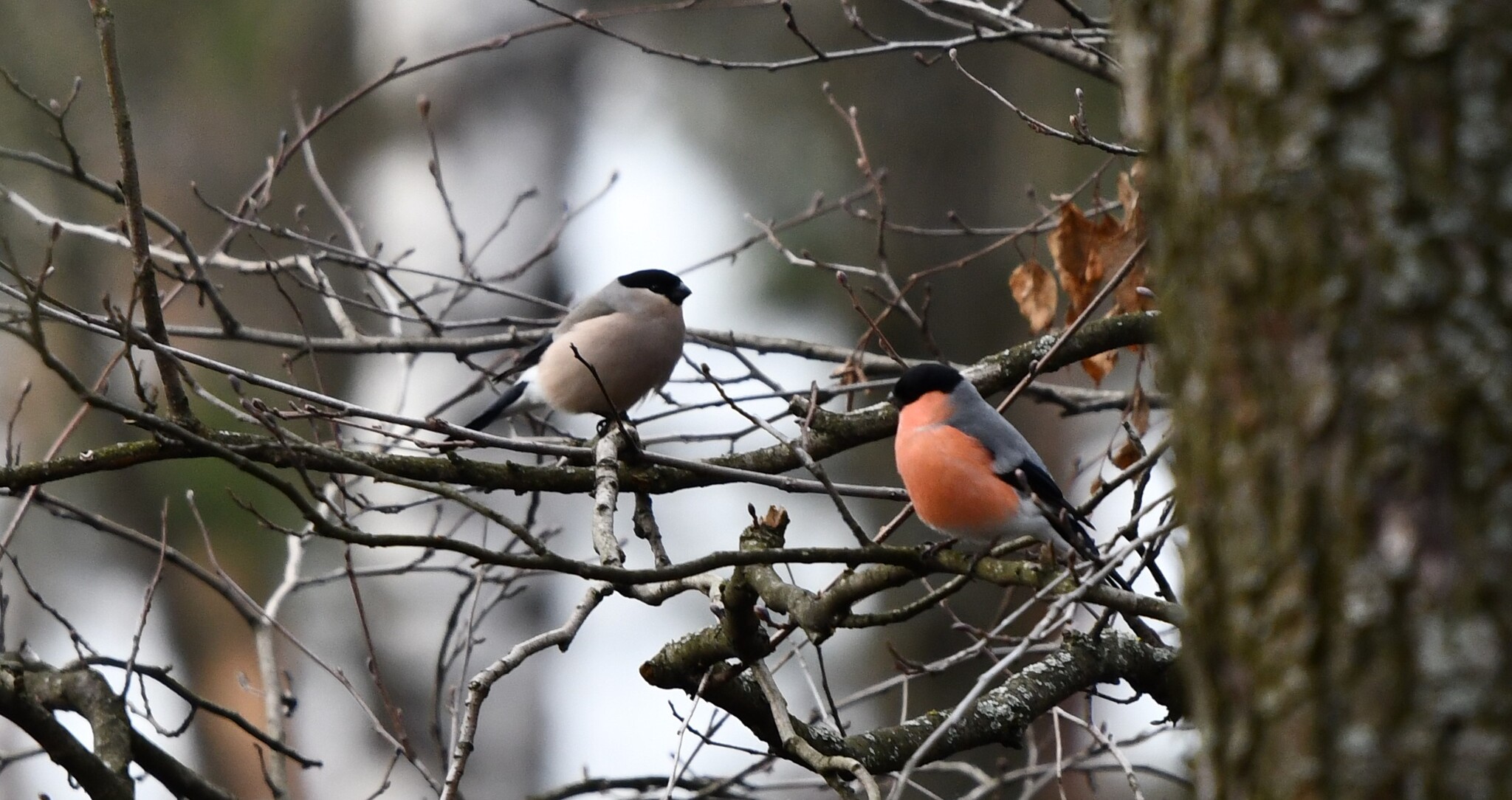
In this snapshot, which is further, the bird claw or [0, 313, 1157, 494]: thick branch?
[0, 313, 1157, 494]: thick branch

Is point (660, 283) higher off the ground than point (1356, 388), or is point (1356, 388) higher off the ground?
point (660, 283)

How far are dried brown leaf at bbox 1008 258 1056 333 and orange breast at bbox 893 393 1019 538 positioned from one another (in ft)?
2.21

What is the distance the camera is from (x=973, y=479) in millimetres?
3152

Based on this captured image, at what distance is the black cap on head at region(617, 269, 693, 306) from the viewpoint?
5.00 metres

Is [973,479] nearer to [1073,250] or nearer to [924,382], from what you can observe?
[924,382]

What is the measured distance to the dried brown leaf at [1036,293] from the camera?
12.3 feet

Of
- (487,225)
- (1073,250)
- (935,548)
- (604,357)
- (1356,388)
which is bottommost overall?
(1356,388)

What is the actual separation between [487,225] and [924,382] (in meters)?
4.23

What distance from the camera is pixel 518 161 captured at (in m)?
7.39

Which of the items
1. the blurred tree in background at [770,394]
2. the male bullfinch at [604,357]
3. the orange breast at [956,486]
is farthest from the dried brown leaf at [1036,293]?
the male bullfinch at [604,357]

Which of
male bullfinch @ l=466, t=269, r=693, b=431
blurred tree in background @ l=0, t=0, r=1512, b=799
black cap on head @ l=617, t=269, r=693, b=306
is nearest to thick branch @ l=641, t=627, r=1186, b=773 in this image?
blurred tree in background @ l=0, t=0, r=1512, b=799

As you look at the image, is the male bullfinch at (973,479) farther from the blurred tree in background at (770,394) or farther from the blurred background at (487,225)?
the blurred background at (487,225)

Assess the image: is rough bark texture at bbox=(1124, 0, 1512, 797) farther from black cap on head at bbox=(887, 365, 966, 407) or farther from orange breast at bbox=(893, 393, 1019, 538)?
black cap on head at bbox=(887, 365, 966, 407)

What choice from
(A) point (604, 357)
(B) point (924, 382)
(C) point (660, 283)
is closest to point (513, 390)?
(A) point (604, 357)
